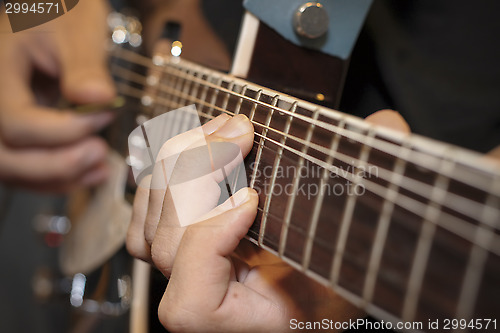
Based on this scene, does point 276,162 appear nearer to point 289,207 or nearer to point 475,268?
point 289,207

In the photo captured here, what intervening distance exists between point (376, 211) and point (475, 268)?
69 mm

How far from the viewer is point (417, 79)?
445 millimetres

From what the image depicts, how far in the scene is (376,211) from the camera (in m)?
0.27

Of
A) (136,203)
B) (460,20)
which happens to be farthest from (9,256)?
(460,20)

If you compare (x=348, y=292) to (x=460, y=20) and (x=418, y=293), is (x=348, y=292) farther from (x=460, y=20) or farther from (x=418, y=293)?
(x=460, y=20)

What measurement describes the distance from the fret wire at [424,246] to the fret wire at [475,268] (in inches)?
0.9

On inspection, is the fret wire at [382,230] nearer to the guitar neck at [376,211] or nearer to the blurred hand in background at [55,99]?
the guitar neck at [376,211]

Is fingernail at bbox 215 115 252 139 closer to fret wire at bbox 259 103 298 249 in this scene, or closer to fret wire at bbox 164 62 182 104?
fret wire at bbox 259 103 298 249

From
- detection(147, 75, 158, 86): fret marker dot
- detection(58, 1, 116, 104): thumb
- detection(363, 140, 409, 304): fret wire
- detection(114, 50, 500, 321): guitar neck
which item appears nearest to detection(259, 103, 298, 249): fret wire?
detection(114, 50, 500, 321): guitar neck

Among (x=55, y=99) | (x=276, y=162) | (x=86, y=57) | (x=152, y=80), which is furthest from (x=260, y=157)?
(x=55, y=99)

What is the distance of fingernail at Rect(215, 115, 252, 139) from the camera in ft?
1.24

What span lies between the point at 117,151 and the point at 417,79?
66cm

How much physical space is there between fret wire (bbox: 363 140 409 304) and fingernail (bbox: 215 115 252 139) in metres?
0.16

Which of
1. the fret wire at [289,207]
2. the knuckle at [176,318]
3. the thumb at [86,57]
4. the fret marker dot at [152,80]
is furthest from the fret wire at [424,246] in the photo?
the thumb at [86,57]
